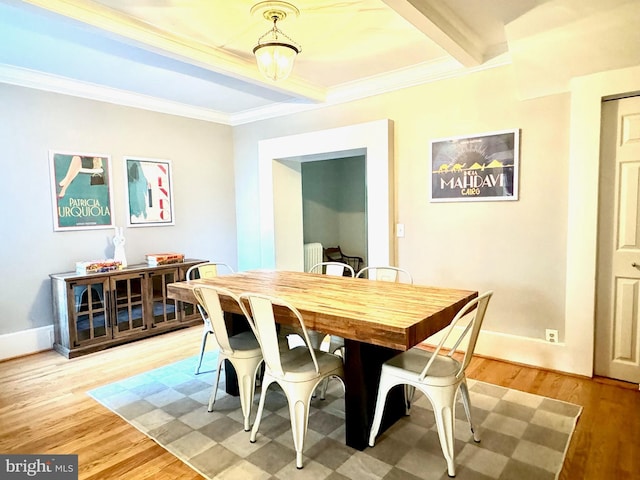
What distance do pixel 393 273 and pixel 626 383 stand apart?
69.1 inches

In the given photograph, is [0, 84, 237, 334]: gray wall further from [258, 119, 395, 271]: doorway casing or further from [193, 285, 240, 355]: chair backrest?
[193, 285, 240, 355]: chair backrest

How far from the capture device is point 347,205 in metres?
6.16

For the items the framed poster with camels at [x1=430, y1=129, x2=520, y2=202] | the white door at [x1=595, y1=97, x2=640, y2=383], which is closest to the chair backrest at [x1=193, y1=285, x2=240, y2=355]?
the framed poster with camels at [x1=430, y1=129, x2=520, y2=202]

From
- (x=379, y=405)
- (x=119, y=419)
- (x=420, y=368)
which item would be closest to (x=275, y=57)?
(x=420, y=368)

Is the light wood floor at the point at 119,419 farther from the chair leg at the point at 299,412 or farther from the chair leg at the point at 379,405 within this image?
the chair leg at the point at 379,405

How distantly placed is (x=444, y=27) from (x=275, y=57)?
1.06 metres

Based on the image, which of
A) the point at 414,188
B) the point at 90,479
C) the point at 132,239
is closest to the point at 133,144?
the point at 132,239

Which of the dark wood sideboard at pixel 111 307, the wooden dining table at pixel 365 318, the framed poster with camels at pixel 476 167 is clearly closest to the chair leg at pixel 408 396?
the wooden dining table at pixel 365 318

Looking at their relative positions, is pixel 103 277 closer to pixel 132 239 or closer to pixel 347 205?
pixel 132 239

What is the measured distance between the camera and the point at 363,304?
1.99 metres

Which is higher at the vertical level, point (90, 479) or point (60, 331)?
point (60, 331)

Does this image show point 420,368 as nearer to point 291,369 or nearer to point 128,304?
point 291,369

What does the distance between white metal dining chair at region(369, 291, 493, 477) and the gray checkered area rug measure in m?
0.13

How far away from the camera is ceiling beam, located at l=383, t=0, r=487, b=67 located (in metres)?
2.09
